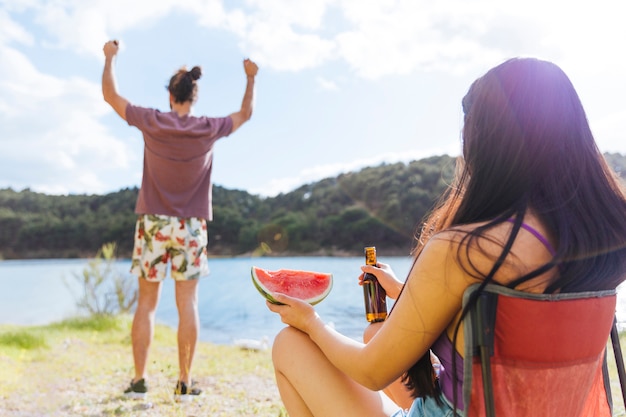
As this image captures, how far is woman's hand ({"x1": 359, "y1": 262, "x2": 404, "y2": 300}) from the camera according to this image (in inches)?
74.9

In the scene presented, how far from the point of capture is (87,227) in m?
37.5

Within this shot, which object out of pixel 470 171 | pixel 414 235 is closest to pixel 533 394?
pixel 470 171

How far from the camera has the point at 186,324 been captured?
145 inches

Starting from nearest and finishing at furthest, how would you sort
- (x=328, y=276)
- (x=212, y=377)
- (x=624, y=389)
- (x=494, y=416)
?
(x=494, y=416), (x=624, y=389), (x=328, y=276), (x=212, y=377)

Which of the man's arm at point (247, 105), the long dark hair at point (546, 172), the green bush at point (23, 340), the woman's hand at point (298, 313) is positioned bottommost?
the green bush at point (23, 340)

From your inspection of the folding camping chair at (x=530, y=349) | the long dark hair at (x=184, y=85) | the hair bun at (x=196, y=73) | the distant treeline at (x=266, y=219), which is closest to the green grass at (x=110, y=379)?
the folding camping chair at (x=530, y=349)

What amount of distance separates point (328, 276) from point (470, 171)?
1.03 meters

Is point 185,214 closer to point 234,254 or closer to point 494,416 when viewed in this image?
point 494,416

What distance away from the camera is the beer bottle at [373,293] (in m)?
1.96

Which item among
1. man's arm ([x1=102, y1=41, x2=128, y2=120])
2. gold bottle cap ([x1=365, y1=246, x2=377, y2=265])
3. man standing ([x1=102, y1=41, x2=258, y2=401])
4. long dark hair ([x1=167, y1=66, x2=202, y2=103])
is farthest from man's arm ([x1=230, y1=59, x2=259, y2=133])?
gold bottle cap ([x1=365, y1=246, x2=377, y2=265])

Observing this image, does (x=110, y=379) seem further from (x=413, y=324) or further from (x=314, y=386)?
(x=413, y=324)

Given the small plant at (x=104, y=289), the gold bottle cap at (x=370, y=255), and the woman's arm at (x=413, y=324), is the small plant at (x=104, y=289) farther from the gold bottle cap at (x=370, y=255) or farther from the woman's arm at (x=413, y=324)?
the woman's arm at (x=413, y=324)

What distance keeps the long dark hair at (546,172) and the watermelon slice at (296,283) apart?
0.95 m

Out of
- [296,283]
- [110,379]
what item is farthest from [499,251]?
[110,379]
